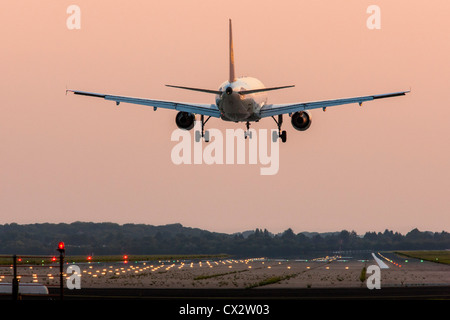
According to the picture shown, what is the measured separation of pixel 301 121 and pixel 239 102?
22.9ft

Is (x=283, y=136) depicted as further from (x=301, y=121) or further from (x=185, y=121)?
(x=185, y=121)

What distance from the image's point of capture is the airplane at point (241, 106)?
69.2 meters

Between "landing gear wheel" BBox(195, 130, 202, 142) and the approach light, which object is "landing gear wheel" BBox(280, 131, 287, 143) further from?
the approach light

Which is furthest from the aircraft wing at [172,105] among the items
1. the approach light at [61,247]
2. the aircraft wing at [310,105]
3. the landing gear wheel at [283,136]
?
the approach light at [61,247]

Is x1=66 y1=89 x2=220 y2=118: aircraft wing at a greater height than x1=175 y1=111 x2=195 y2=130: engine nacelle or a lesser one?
greater

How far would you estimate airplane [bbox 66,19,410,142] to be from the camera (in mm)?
69188

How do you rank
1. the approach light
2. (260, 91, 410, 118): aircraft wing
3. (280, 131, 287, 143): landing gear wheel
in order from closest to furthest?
the approach light, (260, 91, 410, 118): aircraft wing, (280, 131, 287, 143): landing gear wheel

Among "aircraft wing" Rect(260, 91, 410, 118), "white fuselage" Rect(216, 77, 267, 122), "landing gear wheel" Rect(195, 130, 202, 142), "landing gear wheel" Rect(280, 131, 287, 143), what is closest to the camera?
"landing gear wheel" Rect(195, 130, 202, 142)

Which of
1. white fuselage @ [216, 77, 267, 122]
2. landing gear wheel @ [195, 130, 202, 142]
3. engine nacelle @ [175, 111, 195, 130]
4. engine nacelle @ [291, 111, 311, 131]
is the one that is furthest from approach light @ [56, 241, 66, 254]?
engine nacelle @ [291, 111, 311, 131]
